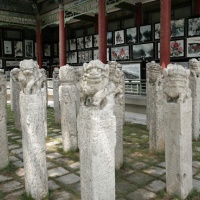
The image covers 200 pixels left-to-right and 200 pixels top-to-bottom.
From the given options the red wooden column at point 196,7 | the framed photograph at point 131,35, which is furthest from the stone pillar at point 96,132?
the framed photograph at point 131,35

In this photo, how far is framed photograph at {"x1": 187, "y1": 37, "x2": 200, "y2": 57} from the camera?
34.2 feet

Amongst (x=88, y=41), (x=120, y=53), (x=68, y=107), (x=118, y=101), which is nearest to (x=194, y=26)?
(x=120, y=53)

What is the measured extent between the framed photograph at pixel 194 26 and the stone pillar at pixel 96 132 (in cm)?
931

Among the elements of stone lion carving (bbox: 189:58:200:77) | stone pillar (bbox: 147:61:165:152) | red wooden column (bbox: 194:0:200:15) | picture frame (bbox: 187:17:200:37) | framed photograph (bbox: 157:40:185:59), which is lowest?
stone pillar (bbox: 147:61:165:152)

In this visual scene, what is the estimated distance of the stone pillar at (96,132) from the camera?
7.53 feet

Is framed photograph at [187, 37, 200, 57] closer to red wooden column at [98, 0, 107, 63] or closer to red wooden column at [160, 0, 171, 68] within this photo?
red wooden column at [160, 0, 171, 68]

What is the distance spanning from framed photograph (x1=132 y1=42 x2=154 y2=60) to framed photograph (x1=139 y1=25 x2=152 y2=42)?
0.27 m

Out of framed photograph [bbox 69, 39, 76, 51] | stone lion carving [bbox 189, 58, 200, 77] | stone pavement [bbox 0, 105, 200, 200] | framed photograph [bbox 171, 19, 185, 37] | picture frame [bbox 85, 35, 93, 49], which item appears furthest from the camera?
framed photograph [bbox 69, 39, 76, 51]

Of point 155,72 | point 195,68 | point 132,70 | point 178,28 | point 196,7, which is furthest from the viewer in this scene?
point 132,70

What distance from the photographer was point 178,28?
36.3 feet

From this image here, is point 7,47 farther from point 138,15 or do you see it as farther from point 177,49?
point 177,49

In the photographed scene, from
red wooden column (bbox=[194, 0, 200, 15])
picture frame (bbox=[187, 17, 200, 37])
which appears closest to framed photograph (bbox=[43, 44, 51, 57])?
picture frame (bbox=[187, 17, 200, 37])

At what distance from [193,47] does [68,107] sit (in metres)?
7.87

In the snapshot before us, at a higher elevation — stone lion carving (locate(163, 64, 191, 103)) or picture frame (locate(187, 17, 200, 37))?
picture frame (locate(187, 17, 200, 37))
